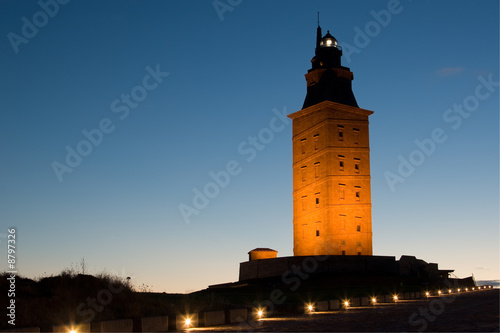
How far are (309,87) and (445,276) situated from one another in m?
25.0

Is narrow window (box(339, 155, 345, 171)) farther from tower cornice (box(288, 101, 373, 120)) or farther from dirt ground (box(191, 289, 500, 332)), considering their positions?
dirt ground (box(191, 289, 500, 332))

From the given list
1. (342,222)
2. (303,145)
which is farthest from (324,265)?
(303,145)

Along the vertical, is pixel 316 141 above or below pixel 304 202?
above

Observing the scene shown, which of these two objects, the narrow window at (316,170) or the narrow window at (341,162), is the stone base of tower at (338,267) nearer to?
the narrow window at (341,162)

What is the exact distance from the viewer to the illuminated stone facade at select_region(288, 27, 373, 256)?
2365 inches

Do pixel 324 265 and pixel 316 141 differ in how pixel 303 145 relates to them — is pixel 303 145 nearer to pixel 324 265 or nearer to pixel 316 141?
pixel 316 141

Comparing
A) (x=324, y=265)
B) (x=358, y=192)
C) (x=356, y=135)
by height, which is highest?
(x=356, y=135)

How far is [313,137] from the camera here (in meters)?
64.0

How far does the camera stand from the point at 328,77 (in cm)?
6594

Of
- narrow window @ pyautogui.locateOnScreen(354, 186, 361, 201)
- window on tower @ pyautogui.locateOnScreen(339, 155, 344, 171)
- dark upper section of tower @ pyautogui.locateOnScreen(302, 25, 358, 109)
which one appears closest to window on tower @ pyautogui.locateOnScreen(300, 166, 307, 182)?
window on tower @ pyautogui.locateOnScreen(339, 155, 344, 171)

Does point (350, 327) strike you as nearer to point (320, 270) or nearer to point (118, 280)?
point (118, 280)

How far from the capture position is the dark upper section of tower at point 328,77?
212 feet

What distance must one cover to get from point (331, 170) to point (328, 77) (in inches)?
446

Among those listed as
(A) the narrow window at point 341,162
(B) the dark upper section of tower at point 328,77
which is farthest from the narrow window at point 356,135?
(B) the dark upper section of tower at point 328,77
